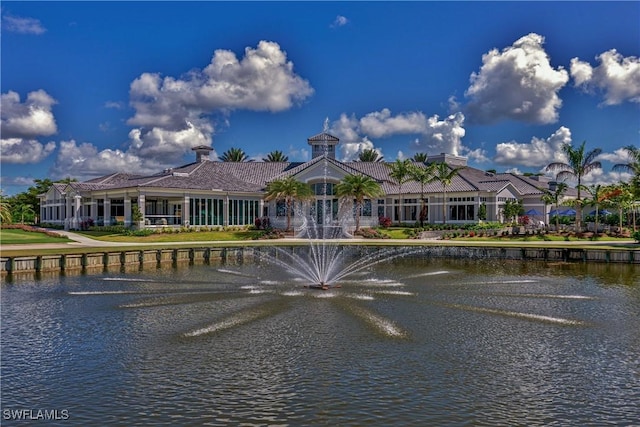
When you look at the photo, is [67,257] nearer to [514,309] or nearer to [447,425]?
[514,309]

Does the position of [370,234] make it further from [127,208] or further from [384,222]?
[127,208]

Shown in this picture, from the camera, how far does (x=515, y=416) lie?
38.0 feet

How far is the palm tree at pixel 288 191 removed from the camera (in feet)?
200

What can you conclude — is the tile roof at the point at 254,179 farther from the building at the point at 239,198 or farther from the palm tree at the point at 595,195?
the palm tree at the point at 595,195

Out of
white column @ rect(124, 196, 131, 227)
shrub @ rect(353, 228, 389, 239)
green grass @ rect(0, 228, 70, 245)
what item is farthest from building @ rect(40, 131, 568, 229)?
green grass @ rect(0, 228, 70, 245)

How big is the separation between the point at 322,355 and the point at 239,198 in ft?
171

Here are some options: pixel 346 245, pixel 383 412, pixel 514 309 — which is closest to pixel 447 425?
pixel 383 412

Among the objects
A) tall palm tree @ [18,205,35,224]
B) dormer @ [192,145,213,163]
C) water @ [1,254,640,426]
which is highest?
dormer @ [192,145,213,163]

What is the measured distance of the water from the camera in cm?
1198

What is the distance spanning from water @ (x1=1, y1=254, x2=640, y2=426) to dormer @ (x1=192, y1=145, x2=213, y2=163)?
170ft

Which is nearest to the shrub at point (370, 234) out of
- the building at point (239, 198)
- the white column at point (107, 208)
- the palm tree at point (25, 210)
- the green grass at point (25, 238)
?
the building at point (239, 198)

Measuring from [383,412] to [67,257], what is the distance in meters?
30.6

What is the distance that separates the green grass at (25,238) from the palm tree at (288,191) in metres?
21.8

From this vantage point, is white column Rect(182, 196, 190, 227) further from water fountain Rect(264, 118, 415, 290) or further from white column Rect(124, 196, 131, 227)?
water fountain Rect(264, 118, 415, 290)
